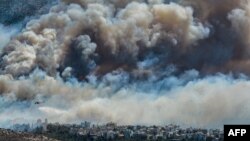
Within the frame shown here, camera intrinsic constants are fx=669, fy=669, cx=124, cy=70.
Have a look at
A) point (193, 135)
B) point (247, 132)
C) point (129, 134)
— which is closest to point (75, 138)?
point (129, 134)

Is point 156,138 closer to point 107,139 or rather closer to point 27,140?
point 107,139

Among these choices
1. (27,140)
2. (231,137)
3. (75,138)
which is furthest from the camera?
(75,138)

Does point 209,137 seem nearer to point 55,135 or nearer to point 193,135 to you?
point 193,135

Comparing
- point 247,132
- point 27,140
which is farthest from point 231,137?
point 27,140

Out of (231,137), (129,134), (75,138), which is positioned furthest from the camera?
(129,134)

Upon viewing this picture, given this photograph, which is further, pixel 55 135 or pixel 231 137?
pixel 55 135

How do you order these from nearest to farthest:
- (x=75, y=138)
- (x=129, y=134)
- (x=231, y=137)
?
(x=231, y=137) → (x=75, y=138) → (x=129, y=134)

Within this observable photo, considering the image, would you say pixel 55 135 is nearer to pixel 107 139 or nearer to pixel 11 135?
pixel 107 139

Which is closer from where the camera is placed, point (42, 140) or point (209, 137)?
point (42, 140)

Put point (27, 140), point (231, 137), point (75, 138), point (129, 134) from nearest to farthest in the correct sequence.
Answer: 1. point (231, 137)
2. point (27, 140)
3. point (75, 138)
4. point (129, 134)
